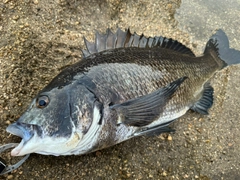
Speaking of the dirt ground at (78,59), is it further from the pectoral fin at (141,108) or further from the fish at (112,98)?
the pectoral fin at (141,108)

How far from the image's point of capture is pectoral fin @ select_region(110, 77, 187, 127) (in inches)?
88.7

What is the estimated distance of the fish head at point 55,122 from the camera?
6.10ft

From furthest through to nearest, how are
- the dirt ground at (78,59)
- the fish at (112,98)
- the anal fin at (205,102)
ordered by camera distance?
the anal fin at (205,102) < the dirt ground at (78,59) < the fish at (112,98)

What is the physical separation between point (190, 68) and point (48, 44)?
5.26 ft

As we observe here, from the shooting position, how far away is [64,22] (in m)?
3.39

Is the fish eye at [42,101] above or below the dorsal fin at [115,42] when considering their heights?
below

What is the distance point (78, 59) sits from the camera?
3.12 metres

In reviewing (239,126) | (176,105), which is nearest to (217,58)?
(239,126)

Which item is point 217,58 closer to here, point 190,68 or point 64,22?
point 190,68

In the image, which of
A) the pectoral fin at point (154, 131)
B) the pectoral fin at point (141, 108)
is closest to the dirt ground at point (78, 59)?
the pectoral fin at point (154, 131)

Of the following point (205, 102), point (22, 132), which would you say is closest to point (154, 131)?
point (205, 102)

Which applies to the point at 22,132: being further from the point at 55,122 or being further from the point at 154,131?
the point at 154,131

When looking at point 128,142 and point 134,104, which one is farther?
point 128,142

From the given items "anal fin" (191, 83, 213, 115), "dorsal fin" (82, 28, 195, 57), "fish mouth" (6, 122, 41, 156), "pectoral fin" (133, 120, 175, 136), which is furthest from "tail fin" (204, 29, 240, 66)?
Result: "fish mouth" (6, 122, 41, 156)
